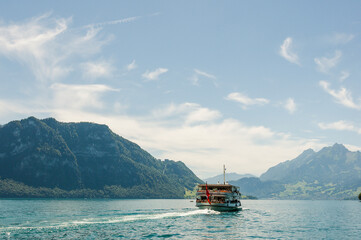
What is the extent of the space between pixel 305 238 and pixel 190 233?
19670mm

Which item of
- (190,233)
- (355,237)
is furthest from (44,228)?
(355,237)

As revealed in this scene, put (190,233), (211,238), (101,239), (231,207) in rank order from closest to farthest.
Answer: (101,239) < (211,238) < (190,233) < (231,207)

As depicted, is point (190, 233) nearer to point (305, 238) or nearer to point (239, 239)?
point (239, 239)

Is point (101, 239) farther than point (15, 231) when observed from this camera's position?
No

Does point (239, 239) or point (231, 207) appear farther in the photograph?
point (231, 207)

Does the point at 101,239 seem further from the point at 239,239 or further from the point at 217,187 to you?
the point at 217,187

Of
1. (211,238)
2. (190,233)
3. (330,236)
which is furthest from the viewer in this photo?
(330,236)

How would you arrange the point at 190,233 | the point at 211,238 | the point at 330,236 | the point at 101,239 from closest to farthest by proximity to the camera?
the point at 101,239 → the point at 211,238 → the point at 190,233 → the point at 330,236

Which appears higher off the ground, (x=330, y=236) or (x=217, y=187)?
(x=217, y=187)

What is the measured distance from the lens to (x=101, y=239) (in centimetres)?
4381

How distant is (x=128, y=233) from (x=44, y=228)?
15.0 metres

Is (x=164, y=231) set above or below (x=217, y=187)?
below

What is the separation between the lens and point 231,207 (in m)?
103

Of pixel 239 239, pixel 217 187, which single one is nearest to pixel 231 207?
pixel 217 187
